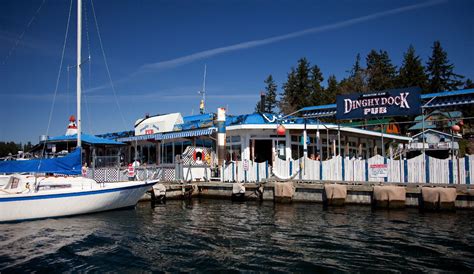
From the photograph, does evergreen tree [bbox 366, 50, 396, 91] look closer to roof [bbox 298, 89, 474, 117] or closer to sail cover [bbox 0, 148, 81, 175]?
roof [bbox 298, 89, 474, 117]

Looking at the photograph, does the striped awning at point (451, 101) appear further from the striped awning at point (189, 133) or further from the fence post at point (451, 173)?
the striped awning at point (189, 133)

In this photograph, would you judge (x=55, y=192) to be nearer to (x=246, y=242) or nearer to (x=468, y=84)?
(x=246, y=242)

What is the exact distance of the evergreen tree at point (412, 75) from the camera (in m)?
55.5

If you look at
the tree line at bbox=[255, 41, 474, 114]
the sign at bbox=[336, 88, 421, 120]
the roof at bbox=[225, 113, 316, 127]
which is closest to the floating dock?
the sign at bbox=[336, 88, 421, 120]

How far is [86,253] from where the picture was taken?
8.27 metres

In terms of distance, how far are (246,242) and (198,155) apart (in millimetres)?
12761

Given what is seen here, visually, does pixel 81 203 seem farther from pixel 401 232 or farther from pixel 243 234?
pixel 401 232

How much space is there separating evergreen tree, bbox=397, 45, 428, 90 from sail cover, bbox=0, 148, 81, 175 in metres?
53.5

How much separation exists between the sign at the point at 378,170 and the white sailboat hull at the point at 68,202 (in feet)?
32.5

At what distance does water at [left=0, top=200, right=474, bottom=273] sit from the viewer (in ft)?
23.6

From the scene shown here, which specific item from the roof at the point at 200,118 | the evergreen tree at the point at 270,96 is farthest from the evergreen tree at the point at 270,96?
the roof at the point at 200,118

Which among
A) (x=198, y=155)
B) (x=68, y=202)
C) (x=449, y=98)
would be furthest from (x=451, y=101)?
(x=68, y=202)

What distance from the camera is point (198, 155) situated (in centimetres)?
2136

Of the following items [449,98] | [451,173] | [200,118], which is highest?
[200,118]
